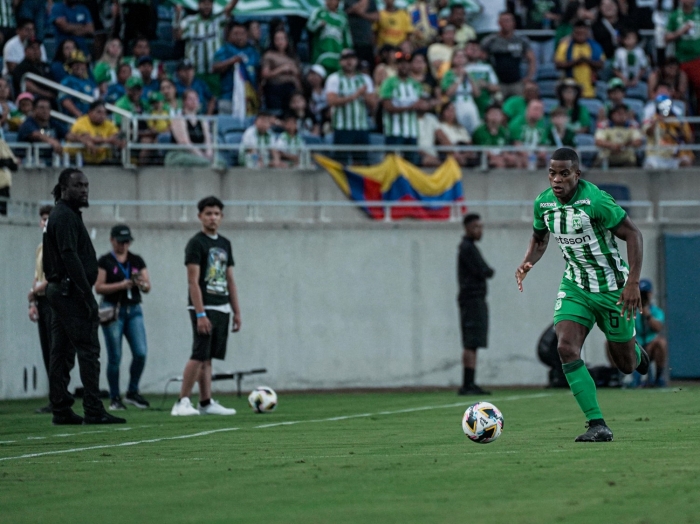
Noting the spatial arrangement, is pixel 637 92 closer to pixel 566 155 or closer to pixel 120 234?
pixel 120 234

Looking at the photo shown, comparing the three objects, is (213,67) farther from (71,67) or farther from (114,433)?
(114,433)

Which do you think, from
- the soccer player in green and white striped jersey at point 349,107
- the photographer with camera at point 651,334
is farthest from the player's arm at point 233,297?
the soccer player in green and white striped jersey at point 349,107

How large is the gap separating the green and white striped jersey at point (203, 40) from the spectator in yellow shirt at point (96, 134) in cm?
300

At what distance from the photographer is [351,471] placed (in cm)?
735

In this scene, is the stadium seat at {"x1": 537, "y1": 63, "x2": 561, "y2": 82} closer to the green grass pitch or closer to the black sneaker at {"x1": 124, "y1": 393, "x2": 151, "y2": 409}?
the black sneaker at {"x1": 124, "y1": 393, "x2": 151, "y2": 409}

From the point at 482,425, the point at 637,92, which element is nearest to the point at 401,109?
the point at 637,92

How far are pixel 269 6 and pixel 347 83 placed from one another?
9.46 ft

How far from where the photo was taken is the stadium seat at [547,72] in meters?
25.1

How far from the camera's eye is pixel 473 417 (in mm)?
9094

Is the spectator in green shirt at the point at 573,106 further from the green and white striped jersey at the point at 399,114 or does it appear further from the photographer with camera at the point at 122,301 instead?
the photographer with camera at the point at 122,301

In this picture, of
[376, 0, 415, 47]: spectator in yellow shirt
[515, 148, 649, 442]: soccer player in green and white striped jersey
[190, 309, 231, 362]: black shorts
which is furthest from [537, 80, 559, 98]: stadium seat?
[515, 148, 649, 442]: soccer player in green and white striped jersey

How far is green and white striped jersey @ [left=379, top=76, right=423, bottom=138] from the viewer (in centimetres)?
2205

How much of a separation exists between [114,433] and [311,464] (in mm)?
3725

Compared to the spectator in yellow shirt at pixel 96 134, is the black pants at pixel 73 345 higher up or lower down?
lower down
